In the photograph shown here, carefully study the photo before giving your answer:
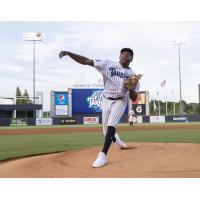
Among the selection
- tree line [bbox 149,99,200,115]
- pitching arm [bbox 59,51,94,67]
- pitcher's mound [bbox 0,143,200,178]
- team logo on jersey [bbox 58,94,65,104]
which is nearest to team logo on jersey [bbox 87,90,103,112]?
team logo on jersey [bbox 58,94,65,104]

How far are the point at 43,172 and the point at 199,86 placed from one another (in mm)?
53599

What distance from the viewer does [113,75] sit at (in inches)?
208

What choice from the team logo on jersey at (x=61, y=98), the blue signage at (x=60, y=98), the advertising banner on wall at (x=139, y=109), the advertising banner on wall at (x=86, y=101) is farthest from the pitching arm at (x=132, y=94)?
the advertising banner on wall at (x=139, y=109)

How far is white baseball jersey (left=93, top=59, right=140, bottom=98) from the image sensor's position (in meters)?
5.27

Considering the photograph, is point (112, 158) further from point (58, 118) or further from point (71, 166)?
point (58, 118)

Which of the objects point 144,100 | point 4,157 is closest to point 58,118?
point 144,100

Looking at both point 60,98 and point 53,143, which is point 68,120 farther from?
point 53,143

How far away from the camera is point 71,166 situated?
5367 mm

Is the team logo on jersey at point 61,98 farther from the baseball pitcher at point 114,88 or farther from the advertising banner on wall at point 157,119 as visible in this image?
the baseball pitcher at point 114,88

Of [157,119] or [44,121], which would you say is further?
[157,119]

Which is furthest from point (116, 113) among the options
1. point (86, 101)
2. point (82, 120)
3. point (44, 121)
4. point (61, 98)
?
point (61, 98)

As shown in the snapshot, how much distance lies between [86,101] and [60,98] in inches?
119

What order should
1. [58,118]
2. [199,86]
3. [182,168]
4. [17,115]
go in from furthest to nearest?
1. [199,86]
2. [17,115]
3. [58,118]
4. [182,168]

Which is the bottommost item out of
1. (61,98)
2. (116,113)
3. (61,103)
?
(116,113)
